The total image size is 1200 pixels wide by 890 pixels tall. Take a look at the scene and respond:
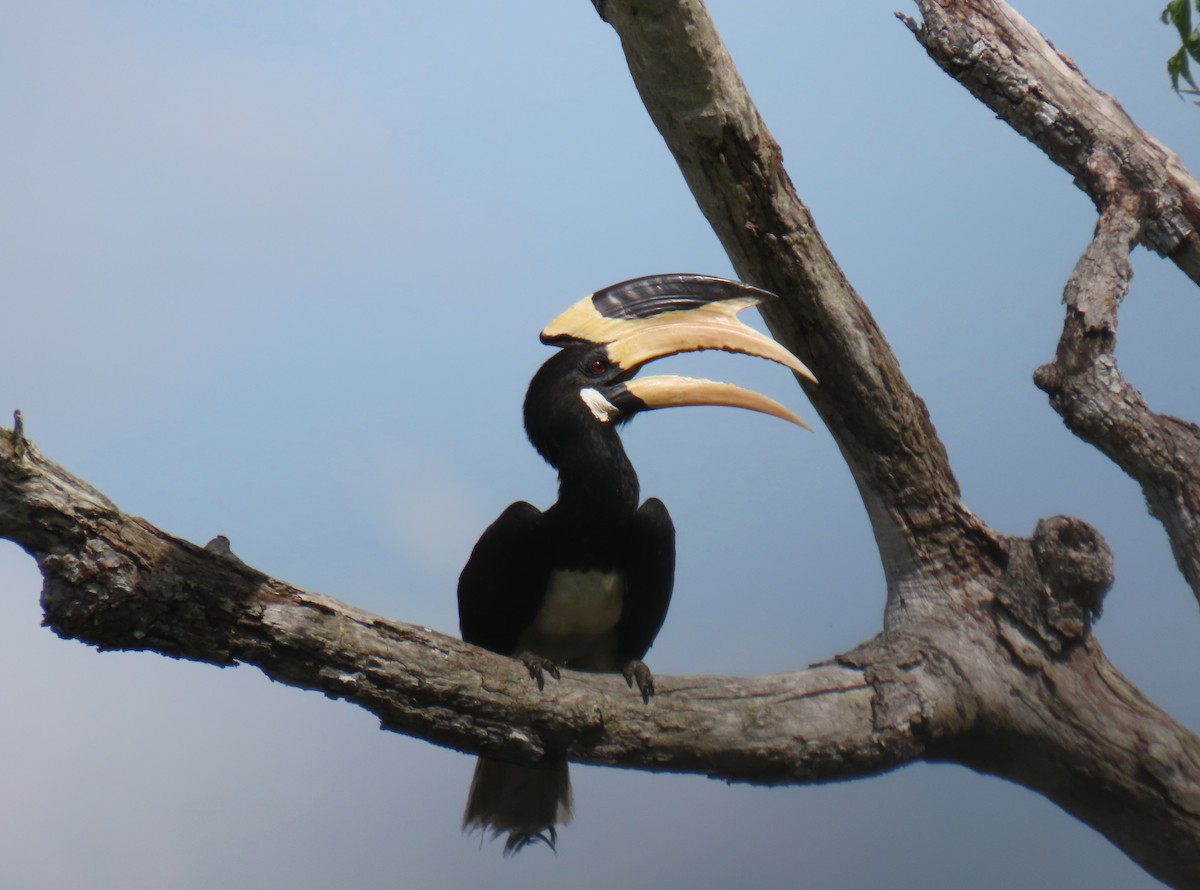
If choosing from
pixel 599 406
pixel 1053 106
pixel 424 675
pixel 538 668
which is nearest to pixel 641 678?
pixel 538 668

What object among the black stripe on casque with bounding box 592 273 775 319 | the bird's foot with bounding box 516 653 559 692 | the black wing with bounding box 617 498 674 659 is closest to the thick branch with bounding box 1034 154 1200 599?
the black stripe on casque with bounding box 592 273 775 319

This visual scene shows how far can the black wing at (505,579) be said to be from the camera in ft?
9.73

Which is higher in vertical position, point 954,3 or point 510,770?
point 954,3

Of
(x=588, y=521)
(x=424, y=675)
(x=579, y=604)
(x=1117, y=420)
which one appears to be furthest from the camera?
(x=579, y=604)

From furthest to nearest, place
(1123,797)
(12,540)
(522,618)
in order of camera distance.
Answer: (522,618)
(1123,797)
(12,540)

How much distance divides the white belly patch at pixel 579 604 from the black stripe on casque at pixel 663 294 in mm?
704

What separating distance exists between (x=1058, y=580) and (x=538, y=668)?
1.27 meters

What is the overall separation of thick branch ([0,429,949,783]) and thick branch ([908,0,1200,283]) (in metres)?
1.36

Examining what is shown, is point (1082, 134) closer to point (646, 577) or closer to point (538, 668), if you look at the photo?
point (646, 577)

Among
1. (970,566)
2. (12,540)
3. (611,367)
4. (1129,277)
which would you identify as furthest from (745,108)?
(12,540)

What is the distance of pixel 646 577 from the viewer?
10.0ft

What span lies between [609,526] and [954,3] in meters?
1.64

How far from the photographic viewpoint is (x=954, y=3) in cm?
294

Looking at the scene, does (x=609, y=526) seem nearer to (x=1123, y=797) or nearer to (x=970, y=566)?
(x=970, y=566)
